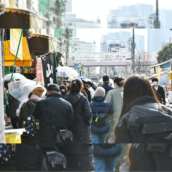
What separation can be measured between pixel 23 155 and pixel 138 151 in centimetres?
101

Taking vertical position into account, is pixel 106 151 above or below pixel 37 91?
below

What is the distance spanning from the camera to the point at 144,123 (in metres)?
2.39

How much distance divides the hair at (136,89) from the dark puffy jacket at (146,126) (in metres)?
0.20

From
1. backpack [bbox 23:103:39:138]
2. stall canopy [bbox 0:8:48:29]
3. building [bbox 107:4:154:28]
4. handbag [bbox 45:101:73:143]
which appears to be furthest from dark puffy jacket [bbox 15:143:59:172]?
building [bbox 107:4:154:28]

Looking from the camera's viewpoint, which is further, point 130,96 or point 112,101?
point 112,101

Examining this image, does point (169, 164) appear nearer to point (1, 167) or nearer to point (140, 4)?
point (1, 167)

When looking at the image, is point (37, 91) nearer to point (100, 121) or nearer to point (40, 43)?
point (100, 121)

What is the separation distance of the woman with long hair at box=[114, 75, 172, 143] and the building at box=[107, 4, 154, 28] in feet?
9.38

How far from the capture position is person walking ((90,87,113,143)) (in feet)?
20.6

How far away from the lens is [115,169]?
239 cm

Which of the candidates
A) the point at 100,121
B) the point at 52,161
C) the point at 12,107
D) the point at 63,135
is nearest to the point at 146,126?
the point at 52,161

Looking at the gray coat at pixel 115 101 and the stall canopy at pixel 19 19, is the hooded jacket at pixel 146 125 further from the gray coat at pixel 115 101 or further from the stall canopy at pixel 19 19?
the gray coat at pixel 115 101

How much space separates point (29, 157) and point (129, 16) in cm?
405

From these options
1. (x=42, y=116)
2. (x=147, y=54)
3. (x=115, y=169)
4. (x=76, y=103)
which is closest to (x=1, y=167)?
(x=115, y=169)
